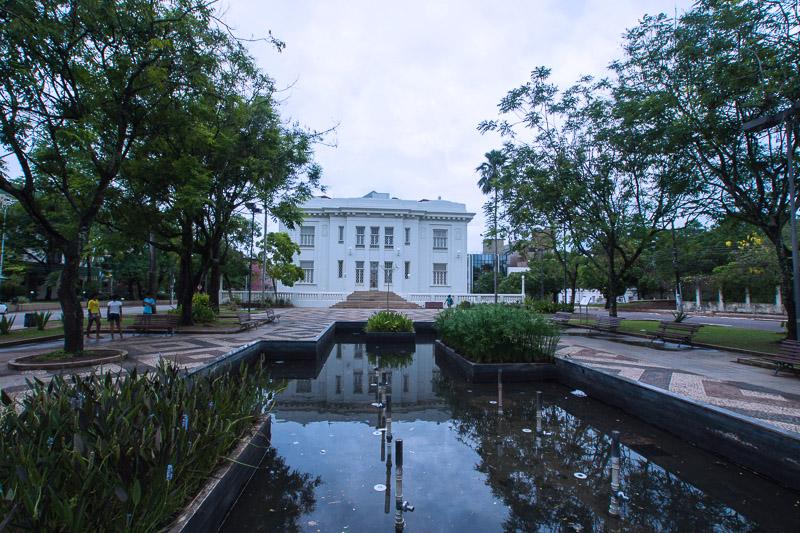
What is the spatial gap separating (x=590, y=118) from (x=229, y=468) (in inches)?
661

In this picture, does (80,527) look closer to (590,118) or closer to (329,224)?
(590,118)

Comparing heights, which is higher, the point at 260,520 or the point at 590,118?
the point at 590,118

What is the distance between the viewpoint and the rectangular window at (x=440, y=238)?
4350 centimetres

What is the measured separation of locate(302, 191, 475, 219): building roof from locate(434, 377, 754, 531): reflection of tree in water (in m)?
36.9

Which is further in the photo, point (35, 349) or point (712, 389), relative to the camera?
point (35, 349)

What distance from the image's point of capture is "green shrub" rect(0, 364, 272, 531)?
7.50ft

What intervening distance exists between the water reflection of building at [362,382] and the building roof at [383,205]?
3045 cm

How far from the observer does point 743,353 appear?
11.5 meters

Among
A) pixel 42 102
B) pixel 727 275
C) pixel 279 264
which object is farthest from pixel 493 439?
pixel 727 275

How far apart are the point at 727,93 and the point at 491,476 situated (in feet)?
39.3

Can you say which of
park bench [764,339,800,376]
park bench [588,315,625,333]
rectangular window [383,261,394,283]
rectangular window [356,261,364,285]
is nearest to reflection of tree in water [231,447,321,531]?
park bench [764,339,800,376]

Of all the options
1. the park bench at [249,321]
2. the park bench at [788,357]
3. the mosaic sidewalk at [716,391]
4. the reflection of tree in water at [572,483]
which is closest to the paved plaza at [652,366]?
the mosaic sidewalk at [716,391]

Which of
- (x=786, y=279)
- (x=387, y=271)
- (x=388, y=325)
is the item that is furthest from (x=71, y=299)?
(x=387, y=271)

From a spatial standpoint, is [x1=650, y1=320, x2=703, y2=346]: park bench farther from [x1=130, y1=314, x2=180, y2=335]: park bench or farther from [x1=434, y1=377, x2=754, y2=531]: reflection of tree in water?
[x1=130, y1=314, x2=180, y2=335]: park bench
